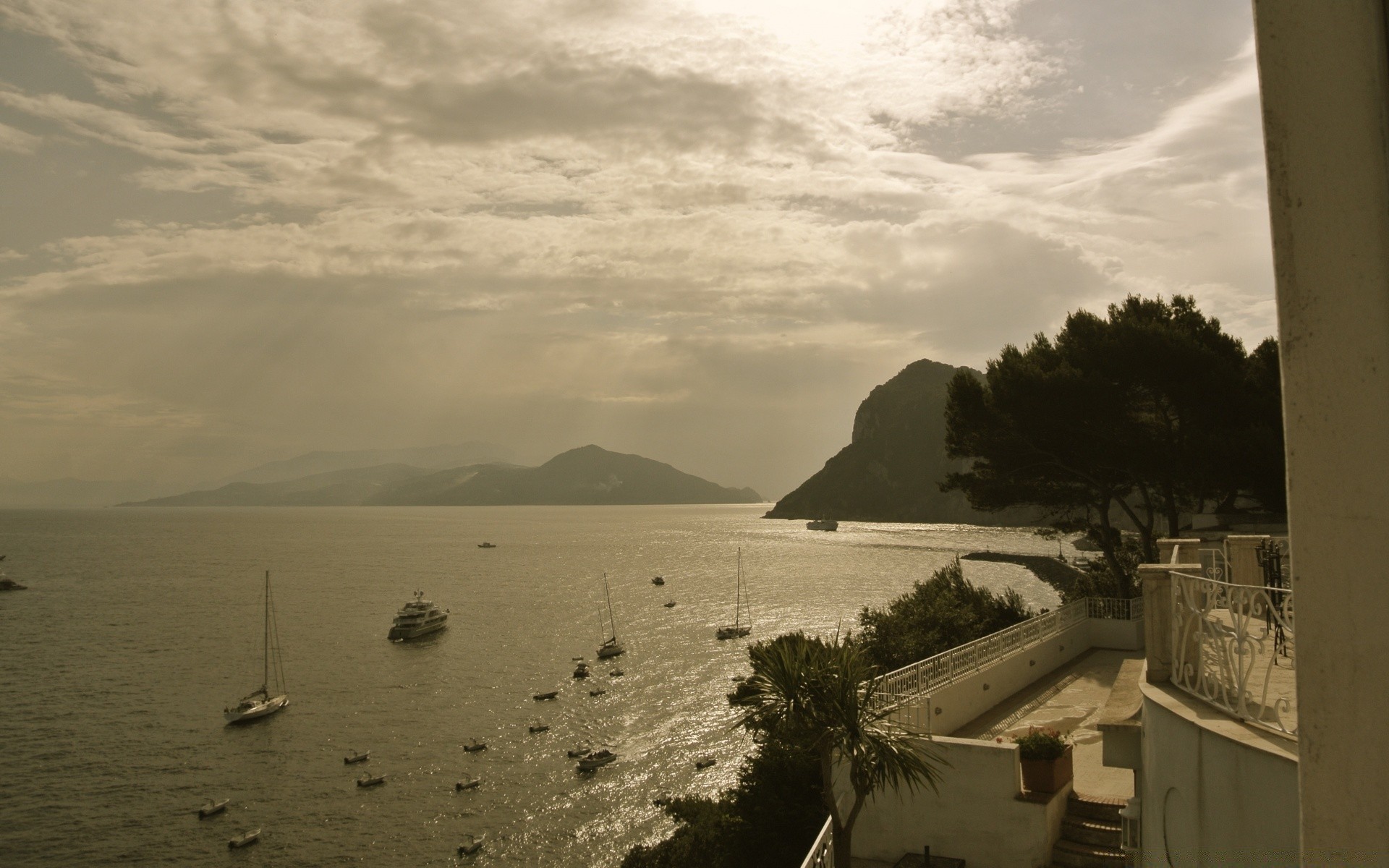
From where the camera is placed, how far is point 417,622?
62.9 m

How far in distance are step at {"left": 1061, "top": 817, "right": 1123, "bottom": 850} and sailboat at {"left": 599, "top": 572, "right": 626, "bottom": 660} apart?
43.4 metres

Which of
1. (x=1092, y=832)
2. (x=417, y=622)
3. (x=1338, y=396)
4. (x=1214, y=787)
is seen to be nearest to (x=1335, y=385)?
(x=1338, y=396)

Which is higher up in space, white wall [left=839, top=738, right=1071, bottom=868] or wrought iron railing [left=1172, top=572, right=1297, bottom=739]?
wrought iron railing [left=1172, top=572, right=1297, bottom=739]

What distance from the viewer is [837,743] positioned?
38.3 ft

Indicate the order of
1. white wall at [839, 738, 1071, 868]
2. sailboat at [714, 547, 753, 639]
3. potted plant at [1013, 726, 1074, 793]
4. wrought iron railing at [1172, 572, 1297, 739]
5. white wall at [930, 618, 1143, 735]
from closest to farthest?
wrought iron railing at [1172, 572, 1297, 739] < white wall at [839, 738, 1071, 868] < potted plant at [1013, 726, 1074, 793] < white wall at [930, 618, 1143, 735] < sailboat at [714, 547, 753, 639]

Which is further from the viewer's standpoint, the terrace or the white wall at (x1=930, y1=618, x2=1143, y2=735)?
the white wall at (x1=930, y1=618, x2=1143, y2=735)

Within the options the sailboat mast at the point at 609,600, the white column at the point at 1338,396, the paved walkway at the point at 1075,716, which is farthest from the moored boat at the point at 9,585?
the white column at the point at 1338,396

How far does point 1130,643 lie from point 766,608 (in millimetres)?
49788

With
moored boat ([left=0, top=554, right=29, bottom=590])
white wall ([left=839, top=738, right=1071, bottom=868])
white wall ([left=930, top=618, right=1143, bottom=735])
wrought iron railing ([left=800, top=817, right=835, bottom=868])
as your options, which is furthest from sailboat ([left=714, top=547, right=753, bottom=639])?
moored boat ([left=0, top=554, right=29, bottom=590])

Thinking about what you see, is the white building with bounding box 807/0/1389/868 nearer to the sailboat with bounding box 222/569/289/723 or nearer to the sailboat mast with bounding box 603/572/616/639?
the sailboat with bounding box 222/569/289/723

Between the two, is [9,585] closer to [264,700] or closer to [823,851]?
[264,700]

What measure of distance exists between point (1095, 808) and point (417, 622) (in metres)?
56.5

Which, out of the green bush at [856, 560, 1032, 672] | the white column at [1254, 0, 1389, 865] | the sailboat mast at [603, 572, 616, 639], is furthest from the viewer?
the sailboat mast at [603, 572, 616, 639]

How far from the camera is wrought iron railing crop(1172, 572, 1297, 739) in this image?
17.4 ft
